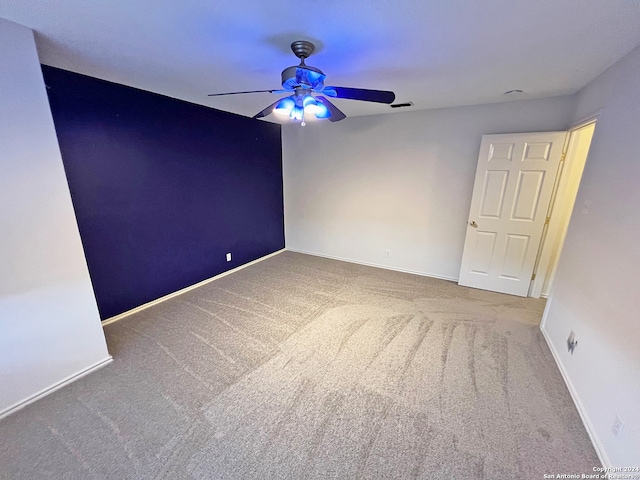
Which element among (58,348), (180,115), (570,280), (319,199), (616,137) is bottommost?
(58,348)

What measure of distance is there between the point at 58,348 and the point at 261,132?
145 inches

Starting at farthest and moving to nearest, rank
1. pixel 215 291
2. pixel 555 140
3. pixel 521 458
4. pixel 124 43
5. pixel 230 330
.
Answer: pixel 215 291 → pixel 555 140 → pixel 230 330 → pixel 124 43 → pixel 521 458

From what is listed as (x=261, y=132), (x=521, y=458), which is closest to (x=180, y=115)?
(x=261, y=132)

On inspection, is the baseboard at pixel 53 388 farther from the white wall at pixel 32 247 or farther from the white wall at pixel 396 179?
the white wall at pixel 396 179

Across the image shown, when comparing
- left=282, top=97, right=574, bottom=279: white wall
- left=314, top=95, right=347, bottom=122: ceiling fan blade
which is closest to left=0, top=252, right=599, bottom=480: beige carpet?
left=282, top=97, right=574, bottom=279: white wall

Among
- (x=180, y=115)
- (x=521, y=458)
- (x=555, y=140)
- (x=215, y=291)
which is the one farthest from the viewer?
(x=215, y=291)

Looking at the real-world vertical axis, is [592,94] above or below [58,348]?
above

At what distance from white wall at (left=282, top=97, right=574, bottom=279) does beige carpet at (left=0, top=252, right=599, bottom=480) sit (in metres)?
1.32

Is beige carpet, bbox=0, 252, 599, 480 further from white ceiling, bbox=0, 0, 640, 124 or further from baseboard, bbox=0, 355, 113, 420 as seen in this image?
white ceiling, bbox=0, 0, 640, 124

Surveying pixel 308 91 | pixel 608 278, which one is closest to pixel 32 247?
pixel 308 91

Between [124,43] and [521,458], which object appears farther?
[124,43]

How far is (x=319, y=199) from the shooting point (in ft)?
15.6

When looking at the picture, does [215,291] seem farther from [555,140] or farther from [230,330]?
[555,140]

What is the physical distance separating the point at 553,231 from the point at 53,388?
5102 millimetres
